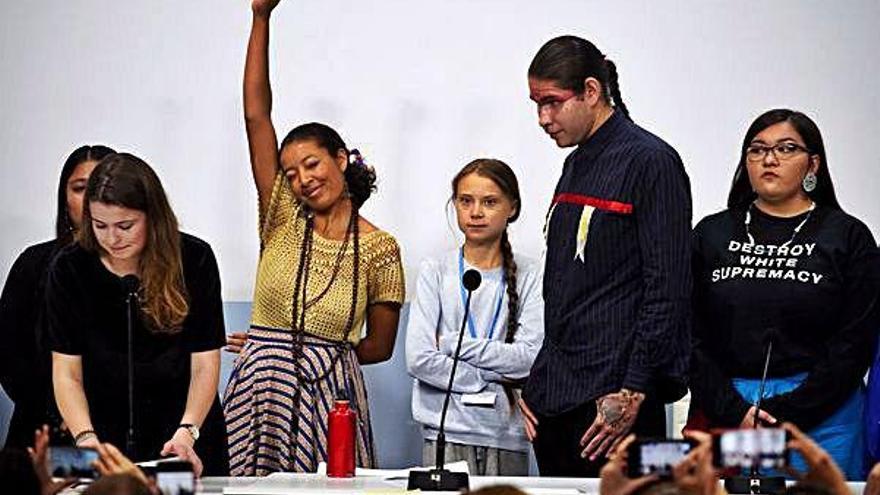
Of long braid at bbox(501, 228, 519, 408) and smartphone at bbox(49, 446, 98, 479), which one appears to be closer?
smartphone at bbox(49, 446, 98, 479)

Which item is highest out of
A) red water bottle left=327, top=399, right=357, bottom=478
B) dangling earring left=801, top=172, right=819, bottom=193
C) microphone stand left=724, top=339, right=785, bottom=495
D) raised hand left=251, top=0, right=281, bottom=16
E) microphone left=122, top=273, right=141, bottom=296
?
raised hand left=251, top=0, right=281, bottom=16

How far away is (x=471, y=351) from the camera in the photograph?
4.41 m

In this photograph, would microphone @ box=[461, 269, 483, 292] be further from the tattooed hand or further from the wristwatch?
the wristwatch

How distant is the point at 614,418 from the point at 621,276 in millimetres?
329

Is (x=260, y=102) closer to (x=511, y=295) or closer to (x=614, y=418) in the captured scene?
(x=511, y=295)

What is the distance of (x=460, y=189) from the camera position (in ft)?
15.1

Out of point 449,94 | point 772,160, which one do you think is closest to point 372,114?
point 449,94

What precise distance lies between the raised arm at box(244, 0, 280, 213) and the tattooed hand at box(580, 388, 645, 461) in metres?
1.35

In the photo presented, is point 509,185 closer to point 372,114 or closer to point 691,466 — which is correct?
point 372,114

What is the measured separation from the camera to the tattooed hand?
11.6ft

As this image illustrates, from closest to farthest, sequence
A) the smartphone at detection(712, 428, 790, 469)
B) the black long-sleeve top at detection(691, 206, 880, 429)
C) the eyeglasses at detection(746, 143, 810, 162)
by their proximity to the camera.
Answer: the smartphone at detection(712, 428, 790, 469)
the black long-sleeve top at detection(691, 206, 880, 429)
the eyeglasses at detection(746, 143, 810, 162)

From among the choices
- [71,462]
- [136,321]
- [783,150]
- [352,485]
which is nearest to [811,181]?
[783,150]

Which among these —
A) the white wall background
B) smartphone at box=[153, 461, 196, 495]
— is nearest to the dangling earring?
the white wall background

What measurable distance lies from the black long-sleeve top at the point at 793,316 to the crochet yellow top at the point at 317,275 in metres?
0.88
